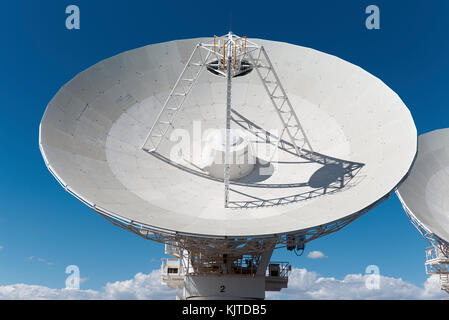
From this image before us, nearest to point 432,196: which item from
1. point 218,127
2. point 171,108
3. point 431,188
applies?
point 431,188

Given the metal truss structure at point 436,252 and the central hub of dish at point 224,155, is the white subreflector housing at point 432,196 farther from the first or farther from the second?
the central hub of dish at point 224,155

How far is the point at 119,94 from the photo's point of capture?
2438 cm

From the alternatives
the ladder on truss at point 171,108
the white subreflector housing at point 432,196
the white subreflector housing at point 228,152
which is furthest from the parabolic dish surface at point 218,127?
the white subreflector housing at point 432,196

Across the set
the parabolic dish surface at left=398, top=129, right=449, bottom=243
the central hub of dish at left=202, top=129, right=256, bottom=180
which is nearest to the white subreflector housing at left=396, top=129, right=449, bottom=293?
the parabolic dish surface at left=398, top=129, right=449, bottom=243

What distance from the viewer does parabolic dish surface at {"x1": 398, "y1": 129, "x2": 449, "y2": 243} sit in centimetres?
3042

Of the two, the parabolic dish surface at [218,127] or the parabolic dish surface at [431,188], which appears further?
the parabolic dish surface at [431,188]

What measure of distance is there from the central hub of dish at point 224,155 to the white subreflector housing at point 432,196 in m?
13.9

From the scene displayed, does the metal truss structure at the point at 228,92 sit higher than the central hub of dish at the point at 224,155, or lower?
higher

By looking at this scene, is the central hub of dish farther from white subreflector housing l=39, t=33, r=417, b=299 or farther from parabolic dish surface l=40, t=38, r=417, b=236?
parabolic dish surface l=40, t=38, r=417, b=236

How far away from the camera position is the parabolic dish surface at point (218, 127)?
1795 cm

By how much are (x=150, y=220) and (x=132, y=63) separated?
12.7 metres

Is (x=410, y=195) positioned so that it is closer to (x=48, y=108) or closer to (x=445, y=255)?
(x=445, y=255)
